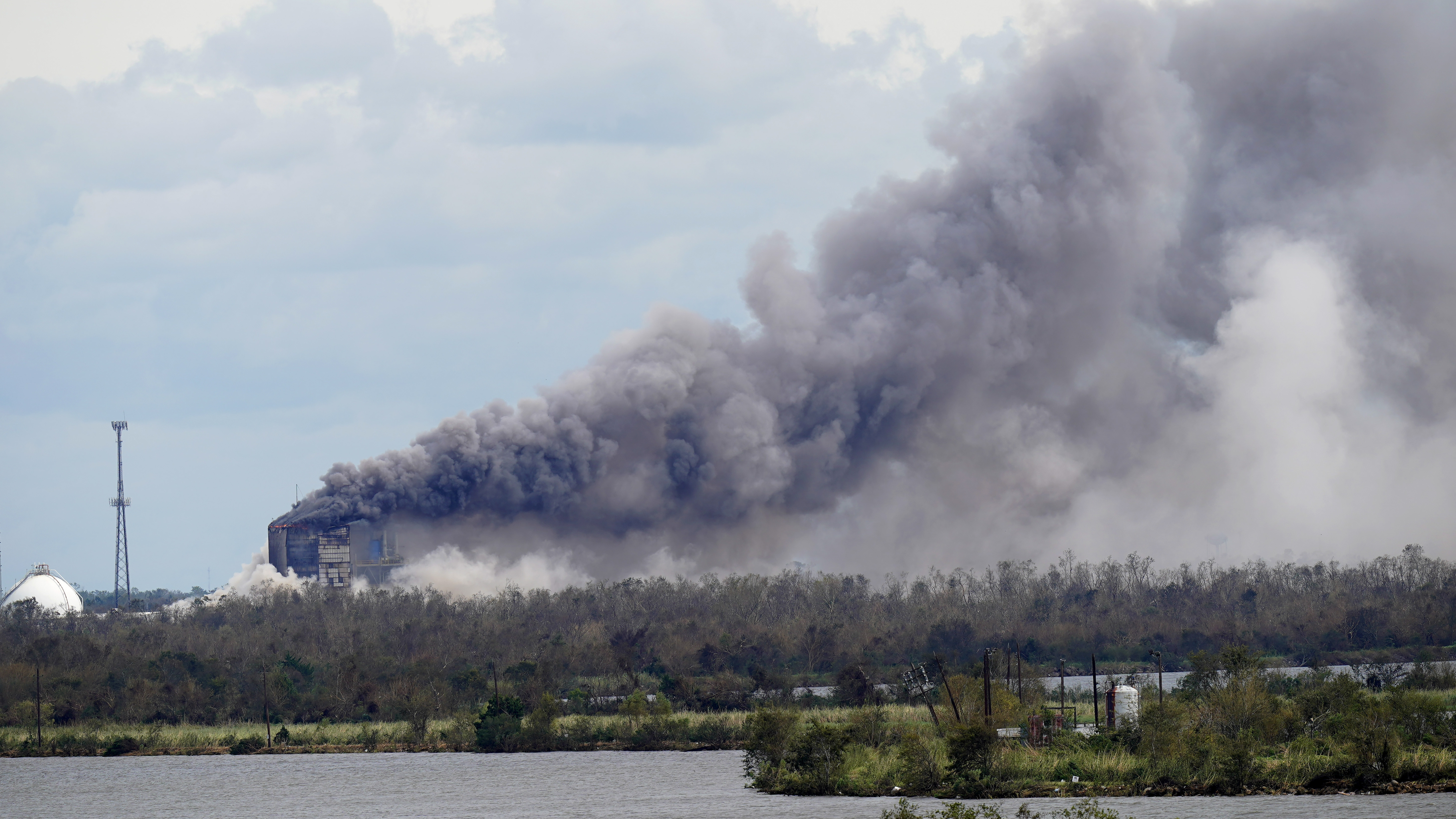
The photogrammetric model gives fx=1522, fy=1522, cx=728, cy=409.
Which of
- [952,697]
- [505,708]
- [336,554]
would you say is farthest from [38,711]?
[952,697]

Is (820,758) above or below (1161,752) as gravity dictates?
below

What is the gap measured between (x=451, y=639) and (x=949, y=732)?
66237 millimetres

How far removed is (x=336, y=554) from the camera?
124 m

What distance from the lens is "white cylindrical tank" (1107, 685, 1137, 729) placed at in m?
58.2

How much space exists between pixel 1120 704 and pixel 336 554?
80.2 meters

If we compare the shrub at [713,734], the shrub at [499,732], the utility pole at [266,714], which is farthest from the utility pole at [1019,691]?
the utility pole at [266,714]

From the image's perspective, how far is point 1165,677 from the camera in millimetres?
109688

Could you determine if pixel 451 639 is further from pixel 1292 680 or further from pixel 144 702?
pixel 1292 680

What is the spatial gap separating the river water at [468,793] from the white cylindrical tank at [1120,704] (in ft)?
27.3

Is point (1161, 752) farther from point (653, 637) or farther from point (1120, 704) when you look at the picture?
point (653, 637)

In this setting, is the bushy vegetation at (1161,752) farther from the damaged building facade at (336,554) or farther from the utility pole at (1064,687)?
the damaged building facade at (336,554)

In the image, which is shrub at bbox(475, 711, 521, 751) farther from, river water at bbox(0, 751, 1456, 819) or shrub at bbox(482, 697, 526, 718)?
river water at bbox(0, 751, 1456, 819)

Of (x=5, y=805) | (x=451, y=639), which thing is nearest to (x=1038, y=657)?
(x=451, y=639)

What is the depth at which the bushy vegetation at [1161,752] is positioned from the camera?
49781 mm
